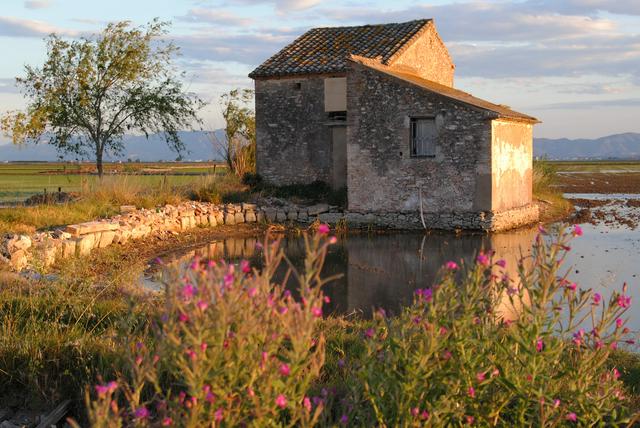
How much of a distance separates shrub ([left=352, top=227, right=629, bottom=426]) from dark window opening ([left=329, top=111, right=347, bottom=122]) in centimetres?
1974

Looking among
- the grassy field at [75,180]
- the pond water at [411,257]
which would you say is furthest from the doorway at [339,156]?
the grassy field at [75,180]

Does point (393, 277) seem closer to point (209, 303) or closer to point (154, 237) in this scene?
point (154, 237)

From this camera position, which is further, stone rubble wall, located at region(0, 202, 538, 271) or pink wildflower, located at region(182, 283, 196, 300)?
stone rubble wall, located at region(0, 202, 538, 271)

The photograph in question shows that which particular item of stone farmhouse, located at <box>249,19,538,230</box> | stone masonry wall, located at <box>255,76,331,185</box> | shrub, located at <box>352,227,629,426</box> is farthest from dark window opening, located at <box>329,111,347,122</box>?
shrub, located at <box>352,227,629,426</box>

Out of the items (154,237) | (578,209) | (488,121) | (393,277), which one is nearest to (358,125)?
(488,121)

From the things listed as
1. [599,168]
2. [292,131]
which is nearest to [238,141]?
[292,131]

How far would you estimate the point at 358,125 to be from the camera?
21.0 m

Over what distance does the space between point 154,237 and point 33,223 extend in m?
2.99

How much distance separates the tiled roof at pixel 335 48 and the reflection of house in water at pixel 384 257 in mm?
7013

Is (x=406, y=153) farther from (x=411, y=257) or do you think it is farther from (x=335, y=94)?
(x=411, y=257)

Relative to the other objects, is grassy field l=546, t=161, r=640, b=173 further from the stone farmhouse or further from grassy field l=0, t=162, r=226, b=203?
the stone farmhouse

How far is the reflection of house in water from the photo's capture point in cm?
1123

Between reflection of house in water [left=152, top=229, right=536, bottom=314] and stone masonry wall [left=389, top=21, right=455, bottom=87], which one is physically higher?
stone masonry wall [left=389, top=21, right=455, bottom=87]

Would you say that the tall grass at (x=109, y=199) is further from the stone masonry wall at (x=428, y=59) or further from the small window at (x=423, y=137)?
the stone masonry wall at (x=428, y=59)
